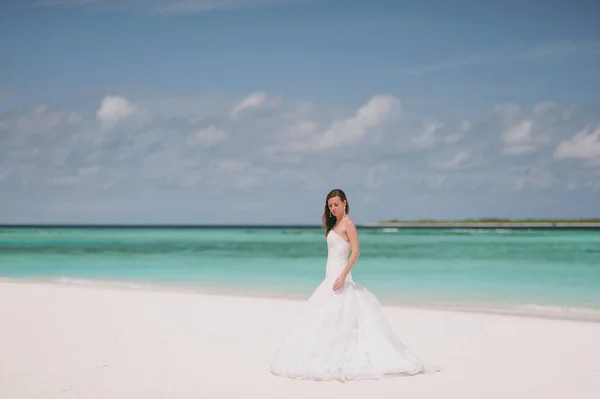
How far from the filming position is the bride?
727 cm

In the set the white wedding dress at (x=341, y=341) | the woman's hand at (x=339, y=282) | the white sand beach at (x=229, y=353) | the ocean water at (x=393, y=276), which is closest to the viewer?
the white sand beach at (x=229, y=353)

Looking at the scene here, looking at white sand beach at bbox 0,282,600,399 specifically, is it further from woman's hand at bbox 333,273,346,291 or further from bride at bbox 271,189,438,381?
woman's hand at bbox 333,273,346,291

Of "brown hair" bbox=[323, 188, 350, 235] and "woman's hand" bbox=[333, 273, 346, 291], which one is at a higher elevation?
"brown hair" bbox=[323, 188, 350, 235]

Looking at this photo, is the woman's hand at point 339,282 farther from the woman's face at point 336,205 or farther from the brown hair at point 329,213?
the woman's face at point 336,205

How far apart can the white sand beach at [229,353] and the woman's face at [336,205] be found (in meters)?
1.80

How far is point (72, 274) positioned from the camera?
28.0 metres

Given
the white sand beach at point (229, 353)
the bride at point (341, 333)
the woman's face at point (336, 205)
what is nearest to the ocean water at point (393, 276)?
the white sand beach at point (229, 353)

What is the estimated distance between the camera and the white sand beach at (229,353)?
689 cm

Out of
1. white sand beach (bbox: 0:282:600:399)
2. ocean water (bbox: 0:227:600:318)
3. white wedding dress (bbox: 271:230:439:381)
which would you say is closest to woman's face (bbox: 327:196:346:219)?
white wedding dress (bbox: 271:230:439:381)

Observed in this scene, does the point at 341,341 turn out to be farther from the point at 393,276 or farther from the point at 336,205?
the point at 393,276

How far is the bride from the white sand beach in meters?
0.16

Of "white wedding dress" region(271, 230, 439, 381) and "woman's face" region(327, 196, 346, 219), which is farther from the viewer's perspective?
"woman's face" region(327, 196, 346, 219)

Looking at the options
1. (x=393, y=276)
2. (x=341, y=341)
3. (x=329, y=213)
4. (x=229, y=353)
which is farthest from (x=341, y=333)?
(x=393, y=276)

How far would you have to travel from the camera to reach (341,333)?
736cm
